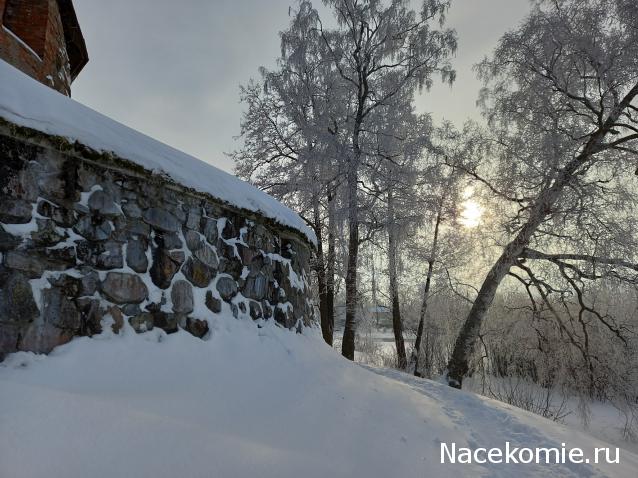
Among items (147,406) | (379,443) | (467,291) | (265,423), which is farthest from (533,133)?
(147,406)

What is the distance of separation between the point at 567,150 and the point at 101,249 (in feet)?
26.0

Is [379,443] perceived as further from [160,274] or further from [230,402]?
[160,274]

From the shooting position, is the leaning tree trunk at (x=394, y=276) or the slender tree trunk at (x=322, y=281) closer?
the leaning tree trunk at (x=394, y=276)

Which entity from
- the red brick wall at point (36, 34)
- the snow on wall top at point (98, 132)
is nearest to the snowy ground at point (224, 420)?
the snow on wall top at point (98, 132)

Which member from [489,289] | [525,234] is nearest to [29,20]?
[525,234]

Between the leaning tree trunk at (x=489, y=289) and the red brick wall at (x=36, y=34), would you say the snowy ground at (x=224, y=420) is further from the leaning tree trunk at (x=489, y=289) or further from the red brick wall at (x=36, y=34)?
the red brick wall at (x=36, y=34)

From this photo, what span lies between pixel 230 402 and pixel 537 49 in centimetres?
850

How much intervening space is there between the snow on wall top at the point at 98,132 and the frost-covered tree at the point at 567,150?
6026mm

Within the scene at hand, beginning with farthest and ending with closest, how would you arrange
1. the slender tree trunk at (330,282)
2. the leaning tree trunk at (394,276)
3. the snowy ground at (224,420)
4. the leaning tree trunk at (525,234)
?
the slender tree trunk at (330,282)
the leaning tree trunk at (394,276)
the leaning tree trunk at (525,234)
the snowy ground at (224,420)

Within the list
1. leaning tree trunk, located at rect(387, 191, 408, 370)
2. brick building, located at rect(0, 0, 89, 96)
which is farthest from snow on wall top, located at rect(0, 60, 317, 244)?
leaning tree trunk, located at rect(387, 191, 408, 370)

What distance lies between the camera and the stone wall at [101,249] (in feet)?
7.29

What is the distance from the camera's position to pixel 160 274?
2.99 meters

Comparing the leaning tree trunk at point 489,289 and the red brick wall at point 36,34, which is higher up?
the red brick wall at point 36,34

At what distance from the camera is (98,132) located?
2.71m
